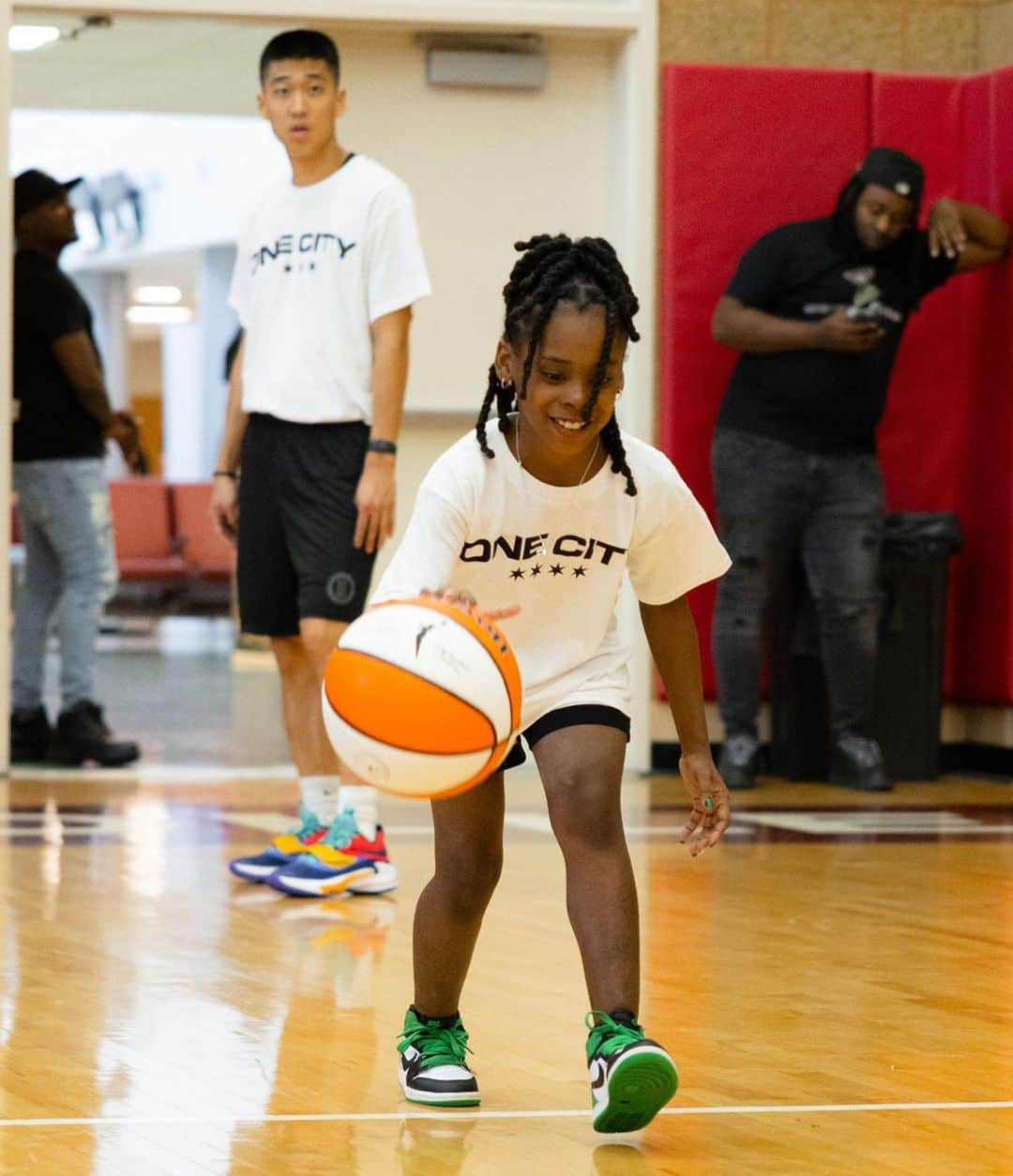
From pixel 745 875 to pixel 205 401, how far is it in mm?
17380

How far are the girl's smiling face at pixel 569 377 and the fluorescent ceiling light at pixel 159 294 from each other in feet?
76.1

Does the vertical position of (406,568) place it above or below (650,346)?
below

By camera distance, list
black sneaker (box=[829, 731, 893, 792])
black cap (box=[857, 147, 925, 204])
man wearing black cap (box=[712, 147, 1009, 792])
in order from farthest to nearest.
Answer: black sneaker (box=[829, 731, 893, 792]) → man wearing black cap (box=[712, 147, 1009, 792]) → black cap (box=[857, 147, 925, 204])

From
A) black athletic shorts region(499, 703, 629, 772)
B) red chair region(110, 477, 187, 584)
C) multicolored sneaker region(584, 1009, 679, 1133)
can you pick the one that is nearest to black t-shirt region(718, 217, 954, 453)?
black athletic shorts region(499, 703, 629, 772)

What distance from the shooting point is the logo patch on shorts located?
4.66 m

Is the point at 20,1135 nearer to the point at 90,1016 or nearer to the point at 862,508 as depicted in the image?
the point at 90,1016

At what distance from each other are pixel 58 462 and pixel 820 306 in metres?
2.63

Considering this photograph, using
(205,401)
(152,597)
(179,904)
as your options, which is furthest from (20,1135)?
(205,401)

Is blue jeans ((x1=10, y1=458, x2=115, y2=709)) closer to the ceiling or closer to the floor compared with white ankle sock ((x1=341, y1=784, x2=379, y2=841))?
closer to the ceiling

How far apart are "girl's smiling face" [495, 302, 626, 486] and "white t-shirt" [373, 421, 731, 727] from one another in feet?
0.34

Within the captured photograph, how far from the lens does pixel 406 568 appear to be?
109 inches

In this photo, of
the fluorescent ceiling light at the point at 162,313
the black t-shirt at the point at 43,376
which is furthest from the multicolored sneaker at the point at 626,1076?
the fluorescent ceiling light at the point at 162,313

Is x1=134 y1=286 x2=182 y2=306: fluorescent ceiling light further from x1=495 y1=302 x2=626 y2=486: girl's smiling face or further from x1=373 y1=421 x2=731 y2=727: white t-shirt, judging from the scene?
x1=495 y1=302 x2=626 y2=486: girl's smiling face

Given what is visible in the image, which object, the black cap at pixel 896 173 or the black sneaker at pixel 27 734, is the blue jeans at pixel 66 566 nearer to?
the black sneaker at pixel 27 734
